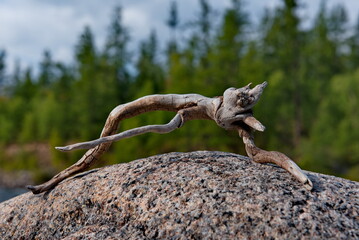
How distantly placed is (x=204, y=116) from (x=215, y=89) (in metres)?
23.5

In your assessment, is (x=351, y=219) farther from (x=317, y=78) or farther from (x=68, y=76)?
(x=68, y=76)

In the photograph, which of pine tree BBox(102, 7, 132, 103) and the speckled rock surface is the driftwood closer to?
the speckled rock surface

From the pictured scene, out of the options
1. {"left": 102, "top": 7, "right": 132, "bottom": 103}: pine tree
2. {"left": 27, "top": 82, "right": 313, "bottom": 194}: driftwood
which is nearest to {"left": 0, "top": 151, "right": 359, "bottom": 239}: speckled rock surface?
{"left": 27, "top": 82, "right": 313, "bottom": 194}: driftwood

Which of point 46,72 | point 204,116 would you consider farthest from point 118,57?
point 204,116

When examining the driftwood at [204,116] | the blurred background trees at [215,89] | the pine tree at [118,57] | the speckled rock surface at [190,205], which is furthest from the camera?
the pine tree at [118,57]

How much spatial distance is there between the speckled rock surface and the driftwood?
0.53ft

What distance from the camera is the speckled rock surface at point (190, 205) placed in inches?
174

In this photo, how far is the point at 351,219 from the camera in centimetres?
458

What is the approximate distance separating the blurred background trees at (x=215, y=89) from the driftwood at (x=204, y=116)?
1607 cm

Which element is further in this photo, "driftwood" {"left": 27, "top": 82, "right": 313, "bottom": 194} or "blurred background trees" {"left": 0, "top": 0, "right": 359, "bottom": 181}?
"blurred background trees" {"left": 0, "top": 0, "right": 359, "bottom": 181}

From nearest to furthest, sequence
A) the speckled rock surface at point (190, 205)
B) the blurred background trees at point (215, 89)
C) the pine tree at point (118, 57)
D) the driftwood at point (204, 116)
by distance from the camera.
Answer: the speckled rock surface at point (190, 205) < the driftwood at point (204, 116) < the blurred background trees at point (215, 89) < the pine tree at point (118, 57)

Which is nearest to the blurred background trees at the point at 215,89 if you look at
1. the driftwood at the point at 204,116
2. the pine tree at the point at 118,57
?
the pine tree at the point at 118,57

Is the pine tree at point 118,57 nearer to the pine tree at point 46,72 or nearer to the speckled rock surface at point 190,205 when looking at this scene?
the pine tree at point 46,72

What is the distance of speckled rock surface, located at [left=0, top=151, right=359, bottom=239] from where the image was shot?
4422mm
